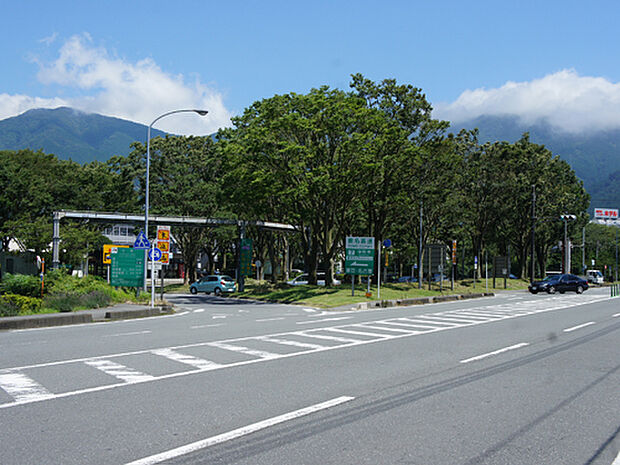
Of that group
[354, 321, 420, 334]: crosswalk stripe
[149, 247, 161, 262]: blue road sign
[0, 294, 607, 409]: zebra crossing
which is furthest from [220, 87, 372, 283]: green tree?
[0, 294, 607, 409]: zebra crossing

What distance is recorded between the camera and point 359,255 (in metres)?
32.9

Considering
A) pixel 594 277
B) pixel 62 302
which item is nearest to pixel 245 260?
pixel 62 302

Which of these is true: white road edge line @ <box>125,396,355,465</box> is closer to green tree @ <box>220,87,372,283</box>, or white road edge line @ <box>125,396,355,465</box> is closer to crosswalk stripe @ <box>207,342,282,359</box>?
crosswalk stripe @ <box>207,342,282,359</box>

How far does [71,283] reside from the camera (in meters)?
25.4

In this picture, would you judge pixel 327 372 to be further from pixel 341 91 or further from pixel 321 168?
pixel 341 91

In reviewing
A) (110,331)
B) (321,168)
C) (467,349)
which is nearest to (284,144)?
(321,168)

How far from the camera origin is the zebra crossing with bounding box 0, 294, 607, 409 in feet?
27.2

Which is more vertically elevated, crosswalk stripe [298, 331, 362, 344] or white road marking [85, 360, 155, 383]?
white road marking [85, 360, 155, 383]

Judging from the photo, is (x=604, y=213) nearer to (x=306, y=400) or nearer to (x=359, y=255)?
(x=359, y=255)

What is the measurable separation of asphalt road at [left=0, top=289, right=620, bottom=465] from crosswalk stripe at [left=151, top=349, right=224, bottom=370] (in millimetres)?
37

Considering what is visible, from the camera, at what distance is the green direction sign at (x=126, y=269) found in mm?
27016

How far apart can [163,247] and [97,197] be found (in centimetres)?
2740

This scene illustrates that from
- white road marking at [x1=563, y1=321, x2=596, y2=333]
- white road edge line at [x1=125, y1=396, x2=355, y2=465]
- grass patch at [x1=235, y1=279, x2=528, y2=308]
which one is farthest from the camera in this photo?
grass patch at [x1=235, y1=279, x2=528, y2=308]

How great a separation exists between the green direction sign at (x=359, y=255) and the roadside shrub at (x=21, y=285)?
16.2m
